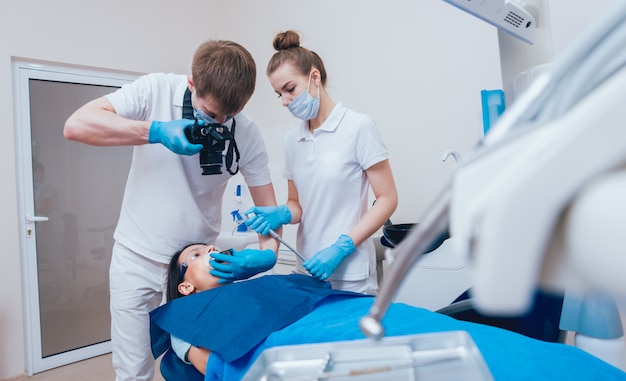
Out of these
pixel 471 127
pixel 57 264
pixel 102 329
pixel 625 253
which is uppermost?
pixel 471 127

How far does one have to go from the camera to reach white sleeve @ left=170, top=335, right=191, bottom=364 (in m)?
1.29

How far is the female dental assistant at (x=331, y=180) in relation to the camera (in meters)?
1.55

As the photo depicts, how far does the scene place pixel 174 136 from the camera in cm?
137

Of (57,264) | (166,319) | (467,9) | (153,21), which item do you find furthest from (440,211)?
(153,21)

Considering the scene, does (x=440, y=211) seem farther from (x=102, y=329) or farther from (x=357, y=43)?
(x=102, y=329)

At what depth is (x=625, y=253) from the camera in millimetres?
210

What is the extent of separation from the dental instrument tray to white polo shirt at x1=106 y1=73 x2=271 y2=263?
0.98 meters

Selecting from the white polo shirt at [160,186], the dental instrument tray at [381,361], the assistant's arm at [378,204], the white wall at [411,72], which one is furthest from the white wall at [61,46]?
the dental instrument tray at [381,361]

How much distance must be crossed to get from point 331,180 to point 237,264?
43cm

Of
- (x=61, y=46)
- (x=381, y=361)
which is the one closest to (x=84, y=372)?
(x=61, y=46)

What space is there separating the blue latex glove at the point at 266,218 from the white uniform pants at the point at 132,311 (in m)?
0.37

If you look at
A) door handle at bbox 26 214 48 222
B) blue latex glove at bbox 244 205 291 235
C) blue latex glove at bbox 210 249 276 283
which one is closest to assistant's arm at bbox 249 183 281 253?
blue latex glove at bbox 244 205 291 235

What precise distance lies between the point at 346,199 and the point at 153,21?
98.2 inches

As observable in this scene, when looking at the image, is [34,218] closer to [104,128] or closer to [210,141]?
[104,128]
